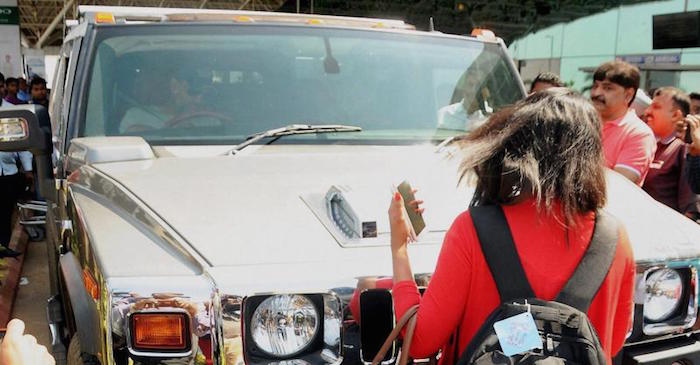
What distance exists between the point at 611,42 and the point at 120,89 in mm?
15123

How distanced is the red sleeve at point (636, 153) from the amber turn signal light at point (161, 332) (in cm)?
298

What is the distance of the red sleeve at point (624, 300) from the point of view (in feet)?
5.96

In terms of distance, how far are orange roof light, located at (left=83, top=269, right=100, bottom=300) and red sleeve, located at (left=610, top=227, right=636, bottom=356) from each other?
1.44 metres

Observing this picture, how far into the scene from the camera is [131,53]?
122 inches

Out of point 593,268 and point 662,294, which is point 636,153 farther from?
point 593,268

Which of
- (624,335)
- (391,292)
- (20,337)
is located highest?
(20,337)

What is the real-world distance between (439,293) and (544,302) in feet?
0.85

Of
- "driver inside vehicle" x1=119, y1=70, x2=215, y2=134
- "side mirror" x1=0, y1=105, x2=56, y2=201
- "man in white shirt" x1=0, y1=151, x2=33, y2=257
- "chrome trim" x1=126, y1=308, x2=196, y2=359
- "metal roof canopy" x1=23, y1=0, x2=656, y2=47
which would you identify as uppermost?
"metal roof canopy" x1=23, y1=0, x2=656, y2=47

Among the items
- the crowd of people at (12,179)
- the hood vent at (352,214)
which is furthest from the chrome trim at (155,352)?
the crowd of people at (12,179)

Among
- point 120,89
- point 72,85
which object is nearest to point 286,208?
point 120,89

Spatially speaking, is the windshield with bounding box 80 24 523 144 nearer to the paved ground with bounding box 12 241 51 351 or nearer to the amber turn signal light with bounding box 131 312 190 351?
the amber turn signal light with bounding box 131 312 190 351

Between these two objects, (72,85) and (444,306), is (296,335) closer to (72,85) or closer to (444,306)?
(444,306)

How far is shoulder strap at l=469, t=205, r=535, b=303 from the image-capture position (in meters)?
1.66

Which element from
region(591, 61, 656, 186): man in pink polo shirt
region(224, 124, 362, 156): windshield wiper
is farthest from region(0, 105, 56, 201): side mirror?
region(591, 61, 656, 186): man in pink polo shirt
